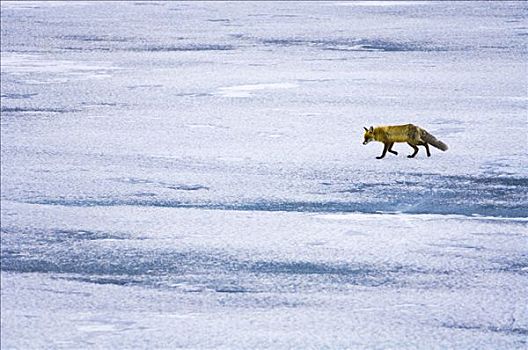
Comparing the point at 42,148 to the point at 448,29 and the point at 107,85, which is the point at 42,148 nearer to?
the point at 107,85

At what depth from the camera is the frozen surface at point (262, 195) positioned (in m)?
4.03

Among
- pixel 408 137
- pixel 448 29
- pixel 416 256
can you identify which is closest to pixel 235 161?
pixel 408 137

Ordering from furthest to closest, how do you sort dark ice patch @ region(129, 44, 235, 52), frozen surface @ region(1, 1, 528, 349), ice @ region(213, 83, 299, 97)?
dark ice patch @ region(129, 44, 235, 52) < ice @ region(213, 83, 299, 97) < frozen surface @ region(1, 1, 528, 349)

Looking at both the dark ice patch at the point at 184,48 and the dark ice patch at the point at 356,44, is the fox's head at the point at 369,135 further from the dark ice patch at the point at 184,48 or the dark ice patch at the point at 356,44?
the dark ice patch at the point at 184,48

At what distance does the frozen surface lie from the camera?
4.03 meters

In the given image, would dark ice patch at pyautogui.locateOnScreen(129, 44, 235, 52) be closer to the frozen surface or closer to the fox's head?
the frozen surface

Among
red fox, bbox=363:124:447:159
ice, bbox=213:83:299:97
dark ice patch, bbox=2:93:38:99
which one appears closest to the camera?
red fox, bbox=363:124:447:159

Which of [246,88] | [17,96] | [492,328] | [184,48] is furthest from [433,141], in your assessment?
[184,48]

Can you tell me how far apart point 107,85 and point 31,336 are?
16.4 feet

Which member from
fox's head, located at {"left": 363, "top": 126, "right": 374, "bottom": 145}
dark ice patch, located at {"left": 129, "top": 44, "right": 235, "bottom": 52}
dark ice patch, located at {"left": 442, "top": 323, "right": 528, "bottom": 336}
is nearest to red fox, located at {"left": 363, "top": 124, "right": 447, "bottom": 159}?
fox's head, located at {"left": 363, "top": 126, "right": 374, "bottom": 145}

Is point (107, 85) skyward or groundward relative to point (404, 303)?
skyward

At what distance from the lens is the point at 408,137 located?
644 cm

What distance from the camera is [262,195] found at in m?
5.67

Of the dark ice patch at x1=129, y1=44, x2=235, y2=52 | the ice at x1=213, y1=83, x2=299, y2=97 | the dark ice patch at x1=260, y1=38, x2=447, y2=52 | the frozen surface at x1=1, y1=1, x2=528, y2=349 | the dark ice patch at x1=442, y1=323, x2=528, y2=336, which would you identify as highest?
the dark ice patch at x1=260, y1=38, x2=447, y2=52
